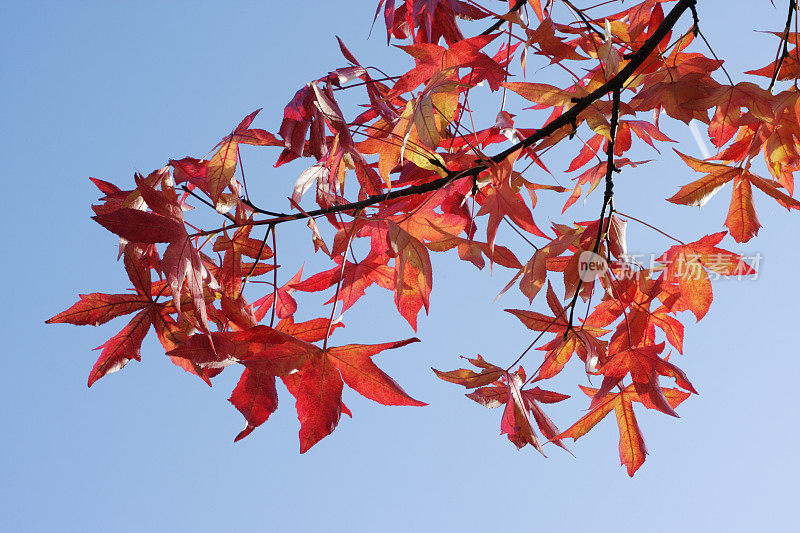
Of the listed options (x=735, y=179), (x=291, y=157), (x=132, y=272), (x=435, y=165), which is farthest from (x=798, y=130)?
(x=132, y=272)

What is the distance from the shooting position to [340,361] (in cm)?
59

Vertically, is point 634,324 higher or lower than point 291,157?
lower

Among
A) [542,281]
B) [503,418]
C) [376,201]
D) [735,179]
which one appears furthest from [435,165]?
[735,179]

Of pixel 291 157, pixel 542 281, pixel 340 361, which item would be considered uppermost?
pixel 291 157

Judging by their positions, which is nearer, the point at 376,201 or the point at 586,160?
the point at 376,201

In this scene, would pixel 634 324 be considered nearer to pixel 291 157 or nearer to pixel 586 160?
pixel 586 160

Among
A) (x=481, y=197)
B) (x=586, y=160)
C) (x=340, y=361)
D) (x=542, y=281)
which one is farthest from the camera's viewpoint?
(x=586, y=160)

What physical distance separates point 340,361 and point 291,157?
28cm

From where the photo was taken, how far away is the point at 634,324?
79 cm

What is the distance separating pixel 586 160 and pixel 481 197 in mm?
231

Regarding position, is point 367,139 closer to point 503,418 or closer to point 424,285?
point 424,285

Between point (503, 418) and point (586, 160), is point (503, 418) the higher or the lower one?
the lower one

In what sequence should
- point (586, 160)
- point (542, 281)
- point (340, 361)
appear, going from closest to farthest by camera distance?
point (340, 361)
point (542, 281)
point (586, 160)

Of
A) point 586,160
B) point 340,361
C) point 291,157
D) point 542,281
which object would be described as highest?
point 586,160
